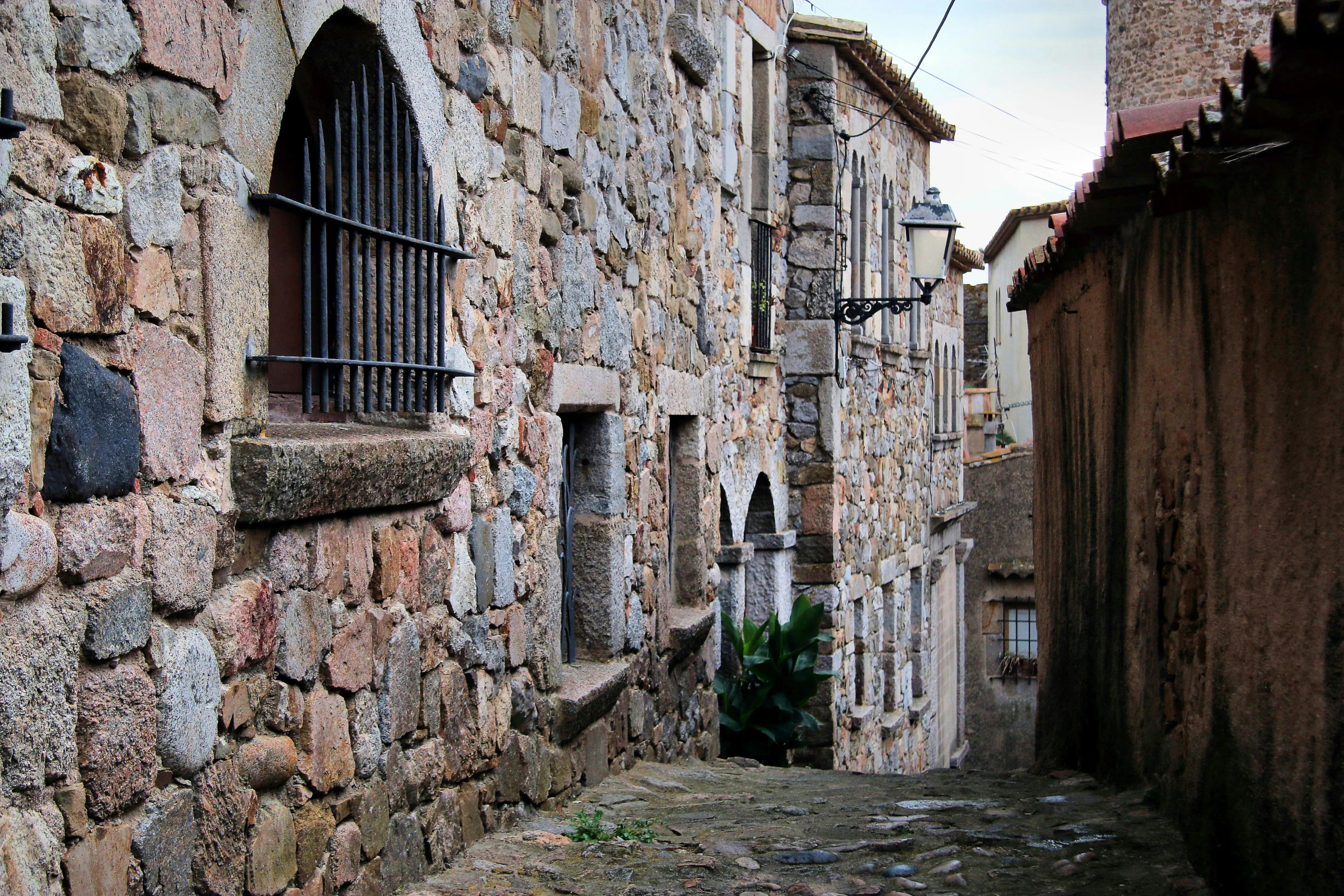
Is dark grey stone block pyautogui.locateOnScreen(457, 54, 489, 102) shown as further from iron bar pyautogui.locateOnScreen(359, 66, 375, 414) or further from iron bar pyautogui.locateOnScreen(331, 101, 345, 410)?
iron bar pyautogui.locateOnScreen(331, 101, 345, 410)

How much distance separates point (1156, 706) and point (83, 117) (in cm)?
329

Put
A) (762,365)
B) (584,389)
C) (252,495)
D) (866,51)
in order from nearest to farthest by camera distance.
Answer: (252,495) → (584,389) → (762,365) → (866,51)

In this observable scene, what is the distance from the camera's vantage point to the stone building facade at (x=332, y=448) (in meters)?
2.05

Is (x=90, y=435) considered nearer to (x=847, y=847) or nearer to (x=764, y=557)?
(x=847, y=847)

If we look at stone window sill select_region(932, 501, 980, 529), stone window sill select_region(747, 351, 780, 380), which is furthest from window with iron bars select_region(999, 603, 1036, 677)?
stone window sill select_region(747, 351, 780, 380)

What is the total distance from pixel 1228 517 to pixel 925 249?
6.53m

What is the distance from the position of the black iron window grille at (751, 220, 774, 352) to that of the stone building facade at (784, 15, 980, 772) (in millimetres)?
626

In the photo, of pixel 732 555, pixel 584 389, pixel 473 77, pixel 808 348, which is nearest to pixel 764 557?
pixel 732 555

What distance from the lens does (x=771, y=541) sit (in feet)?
30.4

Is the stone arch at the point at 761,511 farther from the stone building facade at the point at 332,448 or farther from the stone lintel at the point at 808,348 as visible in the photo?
the stone building facade at the point at 332,448

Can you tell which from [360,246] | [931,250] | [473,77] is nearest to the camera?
[360,246]

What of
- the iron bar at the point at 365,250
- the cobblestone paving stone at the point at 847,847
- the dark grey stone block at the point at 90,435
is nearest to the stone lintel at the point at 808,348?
the cobblestone paving stone at the point at 847,847

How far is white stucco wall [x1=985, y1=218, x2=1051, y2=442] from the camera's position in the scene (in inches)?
1213

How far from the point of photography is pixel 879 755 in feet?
38.2
